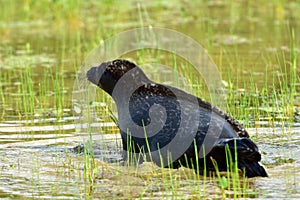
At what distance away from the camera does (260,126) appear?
8227 millimetres

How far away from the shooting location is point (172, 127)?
6.73 m

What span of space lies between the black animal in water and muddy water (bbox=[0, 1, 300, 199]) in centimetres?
17

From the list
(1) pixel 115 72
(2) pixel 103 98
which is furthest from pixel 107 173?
(2) pixel 103 98

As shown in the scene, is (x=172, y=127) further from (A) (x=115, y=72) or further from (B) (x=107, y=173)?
(A) (x=115, y=72)

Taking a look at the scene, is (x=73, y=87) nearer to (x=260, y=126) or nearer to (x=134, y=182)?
(x=260, y=126)

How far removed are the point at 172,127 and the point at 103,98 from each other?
2.48 metres

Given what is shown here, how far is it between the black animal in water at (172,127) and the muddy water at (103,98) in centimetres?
17

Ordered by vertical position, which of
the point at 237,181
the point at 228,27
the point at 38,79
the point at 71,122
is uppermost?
the point at 228,27

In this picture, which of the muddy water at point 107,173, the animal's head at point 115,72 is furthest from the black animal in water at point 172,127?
the muddy water at point 107,173

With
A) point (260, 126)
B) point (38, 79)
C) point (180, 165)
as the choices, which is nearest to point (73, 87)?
point (38, 79)

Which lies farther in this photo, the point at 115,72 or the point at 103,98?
the point at 103,98

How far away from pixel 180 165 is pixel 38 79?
4730mm

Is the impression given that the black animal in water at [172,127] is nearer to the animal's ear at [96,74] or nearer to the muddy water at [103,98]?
the animal's ear at [96,74]

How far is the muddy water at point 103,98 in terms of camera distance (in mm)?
6223
